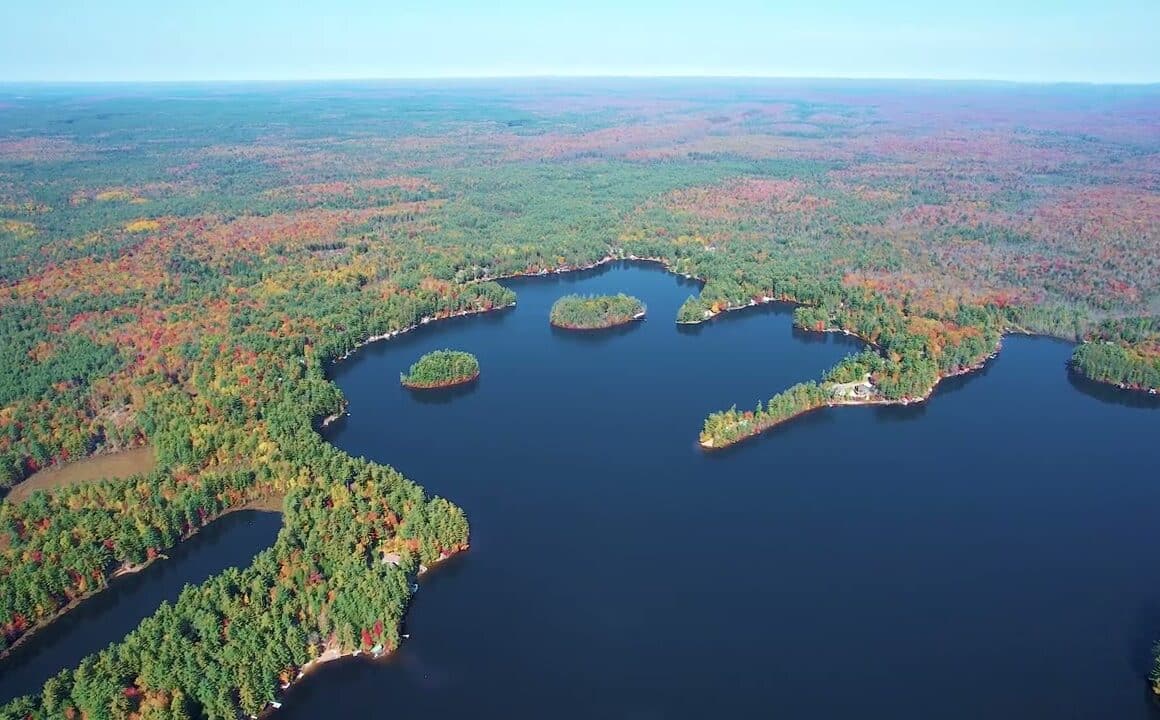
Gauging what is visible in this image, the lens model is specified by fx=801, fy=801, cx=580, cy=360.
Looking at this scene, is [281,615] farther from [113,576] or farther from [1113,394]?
[1113,394]

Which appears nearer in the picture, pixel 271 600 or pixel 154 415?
pixel 271 600

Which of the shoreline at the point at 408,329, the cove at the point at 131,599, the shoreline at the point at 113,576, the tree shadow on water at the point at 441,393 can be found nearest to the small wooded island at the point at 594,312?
the shoreline at the point at 408,329

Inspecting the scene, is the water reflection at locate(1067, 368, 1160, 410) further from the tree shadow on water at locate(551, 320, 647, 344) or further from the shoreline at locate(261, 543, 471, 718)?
the shoreline at locate(261, 543, 471, 718)

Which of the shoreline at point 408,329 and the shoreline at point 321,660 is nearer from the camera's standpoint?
the shoreline at point 321,660

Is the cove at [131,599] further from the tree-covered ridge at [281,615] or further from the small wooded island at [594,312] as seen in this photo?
the small wooded island at [594,312]

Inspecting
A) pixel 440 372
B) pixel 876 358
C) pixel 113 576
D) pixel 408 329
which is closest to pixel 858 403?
pixel 876 358

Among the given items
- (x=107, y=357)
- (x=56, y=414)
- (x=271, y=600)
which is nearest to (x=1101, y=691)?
(x=271, y=600)

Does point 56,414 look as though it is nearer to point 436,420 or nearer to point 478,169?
point 436,420
